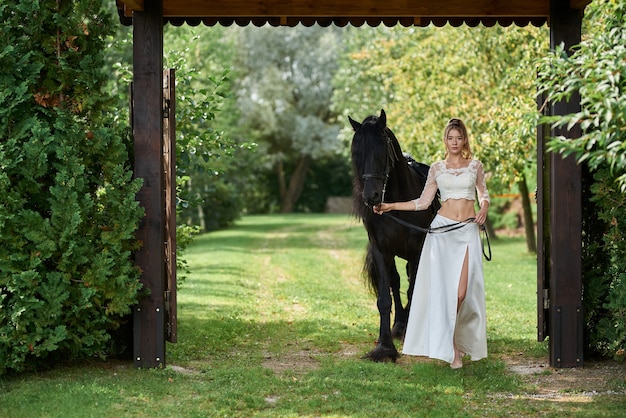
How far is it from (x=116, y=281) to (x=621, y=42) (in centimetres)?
430

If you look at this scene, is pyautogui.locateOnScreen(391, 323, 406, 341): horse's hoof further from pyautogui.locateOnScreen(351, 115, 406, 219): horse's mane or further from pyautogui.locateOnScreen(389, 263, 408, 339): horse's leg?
pyautogui.locateOnScreen(351, 115, 406, 219): horse's mane

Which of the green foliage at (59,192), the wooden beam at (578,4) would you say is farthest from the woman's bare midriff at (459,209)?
the green foliage at (59,192)

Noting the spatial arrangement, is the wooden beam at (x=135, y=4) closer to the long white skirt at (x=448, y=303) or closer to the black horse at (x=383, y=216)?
the black horse at (x=383, y=216)

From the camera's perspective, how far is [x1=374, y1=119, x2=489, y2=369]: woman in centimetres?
718

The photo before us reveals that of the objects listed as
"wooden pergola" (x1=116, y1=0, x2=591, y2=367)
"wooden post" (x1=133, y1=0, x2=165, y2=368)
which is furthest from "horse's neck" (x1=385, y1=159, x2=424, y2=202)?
"wooden post" (x1=133, y1=0, x2=165, y2=368)

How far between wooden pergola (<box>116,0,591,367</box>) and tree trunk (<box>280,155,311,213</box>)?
128ft

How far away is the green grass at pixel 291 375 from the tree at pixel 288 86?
28.3 m

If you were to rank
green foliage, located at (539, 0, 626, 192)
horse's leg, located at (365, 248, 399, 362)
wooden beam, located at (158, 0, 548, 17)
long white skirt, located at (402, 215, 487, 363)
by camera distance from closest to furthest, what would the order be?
green foliage, located at (539, 0, 626, 192) → long white skirt, located at (402, 215, 487, 363) → wooden beam, located at (158, 0, 548, 17) → horse's leg, located at (365, 248, 399, 362)

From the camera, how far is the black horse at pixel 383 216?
7.50 metres

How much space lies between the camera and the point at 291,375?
7184mm

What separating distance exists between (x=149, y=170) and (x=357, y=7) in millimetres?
2464

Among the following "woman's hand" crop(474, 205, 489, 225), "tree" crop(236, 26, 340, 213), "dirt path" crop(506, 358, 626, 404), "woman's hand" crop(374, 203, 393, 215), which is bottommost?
"dirt path" crop(506, 358, 626, 404)

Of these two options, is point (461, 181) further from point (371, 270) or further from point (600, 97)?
point (600, 97)

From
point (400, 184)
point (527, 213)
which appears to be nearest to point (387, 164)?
point (400, 184)
